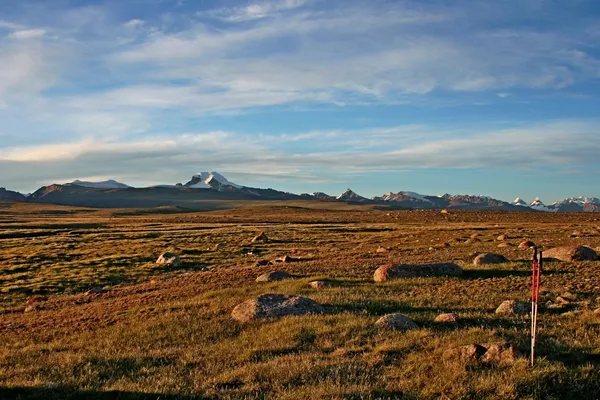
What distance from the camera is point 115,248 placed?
5269cm

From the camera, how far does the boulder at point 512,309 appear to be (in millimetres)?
13656

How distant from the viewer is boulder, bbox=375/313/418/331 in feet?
41.0

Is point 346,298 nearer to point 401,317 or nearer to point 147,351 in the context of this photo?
point 401,317

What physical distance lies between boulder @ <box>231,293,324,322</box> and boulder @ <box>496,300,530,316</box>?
5599 millimetres

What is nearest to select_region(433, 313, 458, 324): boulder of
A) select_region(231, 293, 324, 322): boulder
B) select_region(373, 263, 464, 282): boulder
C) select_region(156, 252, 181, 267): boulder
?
select_region(231, 293, 324, 322): boulder

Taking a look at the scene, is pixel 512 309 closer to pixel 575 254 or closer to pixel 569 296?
pixel 569 296

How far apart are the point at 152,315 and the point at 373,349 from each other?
33.6 ft

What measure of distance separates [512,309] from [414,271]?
8125 millimetres

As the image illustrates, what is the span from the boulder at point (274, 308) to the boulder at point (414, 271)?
21.9ft

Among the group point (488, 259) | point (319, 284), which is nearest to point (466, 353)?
point (319, 284)

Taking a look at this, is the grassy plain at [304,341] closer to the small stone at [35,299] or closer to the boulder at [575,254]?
the small stone at [35,299]

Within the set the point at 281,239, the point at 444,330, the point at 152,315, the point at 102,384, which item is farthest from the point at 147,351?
the point at 281,239

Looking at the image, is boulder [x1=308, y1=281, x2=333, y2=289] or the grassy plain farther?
boulder [x1=308, y1=281, x2=333, y2=289]

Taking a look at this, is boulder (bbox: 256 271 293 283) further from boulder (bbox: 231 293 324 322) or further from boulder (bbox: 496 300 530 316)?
boulder (bbox: 496 300 530 316)
